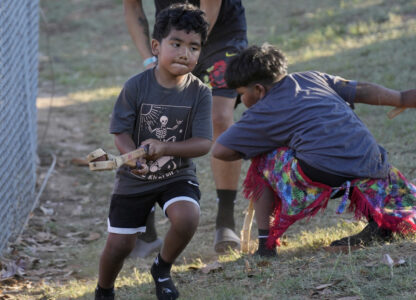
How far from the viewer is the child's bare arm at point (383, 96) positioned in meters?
3.88

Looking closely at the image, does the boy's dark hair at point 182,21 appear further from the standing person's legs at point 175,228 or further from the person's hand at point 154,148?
the standing person's legs at point 175,228

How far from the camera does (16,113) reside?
5.26m

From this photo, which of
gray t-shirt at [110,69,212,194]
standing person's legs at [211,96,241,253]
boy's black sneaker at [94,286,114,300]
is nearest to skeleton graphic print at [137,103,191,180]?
gray t-shirt at [110,69,212,194]

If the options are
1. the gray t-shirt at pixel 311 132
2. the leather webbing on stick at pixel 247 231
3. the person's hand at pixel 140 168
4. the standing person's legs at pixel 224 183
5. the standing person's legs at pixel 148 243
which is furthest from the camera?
the standing person's legs at pixel 148 243

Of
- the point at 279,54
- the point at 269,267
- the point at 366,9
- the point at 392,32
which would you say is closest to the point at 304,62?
the point at 392,32

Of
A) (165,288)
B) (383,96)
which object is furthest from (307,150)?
(165,288)

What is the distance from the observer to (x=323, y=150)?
3.67m

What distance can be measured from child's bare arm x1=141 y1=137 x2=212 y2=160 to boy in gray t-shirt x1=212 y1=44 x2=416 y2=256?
16.9 inches

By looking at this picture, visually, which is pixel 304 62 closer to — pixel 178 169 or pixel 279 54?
pixel 279 54

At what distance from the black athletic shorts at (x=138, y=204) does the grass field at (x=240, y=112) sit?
0.52 meters

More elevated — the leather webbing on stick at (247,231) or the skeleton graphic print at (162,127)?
the skeleton graphic print at (162,127)

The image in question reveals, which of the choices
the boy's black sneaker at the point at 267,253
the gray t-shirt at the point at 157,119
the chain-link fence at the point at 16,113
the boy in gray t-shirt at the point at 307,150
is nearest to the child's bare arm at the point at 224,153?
the boy in gray t-shirt at the point at 307,150

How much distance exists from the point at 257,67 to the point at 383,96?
0.82m

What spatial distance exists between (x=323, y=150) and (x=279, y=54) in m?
0.69
